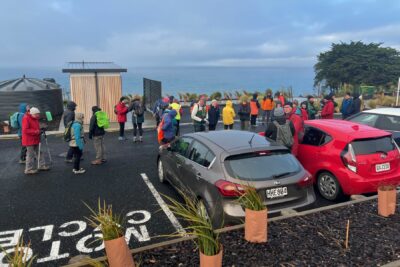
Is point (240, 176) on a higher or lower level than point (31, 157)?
higher

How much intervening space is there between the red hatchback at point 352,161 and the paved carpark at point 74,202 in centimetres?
54

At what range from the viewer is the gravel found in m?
4.17

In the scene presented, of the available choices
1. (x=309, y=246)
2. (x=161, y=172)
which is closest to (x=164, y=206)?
(x=161, y=172)

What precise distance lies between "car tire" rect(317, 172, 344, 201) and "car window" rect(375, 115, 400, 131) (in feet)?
10.2

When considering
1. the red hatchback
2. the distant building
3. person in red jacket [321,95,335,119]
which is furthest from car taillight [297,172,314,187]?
the distant building

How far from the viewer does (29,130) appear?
345 inches

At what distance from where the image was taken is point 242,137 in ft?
20.4

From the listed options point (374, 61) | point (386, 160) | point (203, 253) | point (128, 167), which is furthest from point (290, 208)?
point (374, 61)

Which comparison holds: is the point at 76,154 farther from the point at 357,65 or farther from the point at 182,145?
the point at 357,65

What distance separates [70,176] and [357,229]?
7153 mm

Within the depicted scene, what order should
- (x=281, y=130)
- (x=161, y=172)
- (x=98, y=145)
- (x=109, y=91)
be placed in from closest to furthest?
(x=281, y=130)
(x=161, y=172)
(x=98, y=145)
(x=109, y=91)

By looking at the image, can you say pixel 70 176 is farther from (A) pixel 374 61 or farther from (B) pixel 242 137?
(A) pixel 374 61

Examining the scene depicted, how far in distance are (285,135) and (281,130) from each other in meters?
0.16

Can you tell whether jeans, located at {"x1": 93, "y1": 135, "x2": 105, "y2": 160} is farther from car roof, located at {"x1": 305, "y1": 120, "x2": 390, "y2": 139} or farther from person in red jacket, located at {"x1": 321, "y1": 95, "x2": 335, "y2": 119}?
person in red jacket, located at {"x1": 321, "y1": 95, "x2": 335, "y2": 119}
